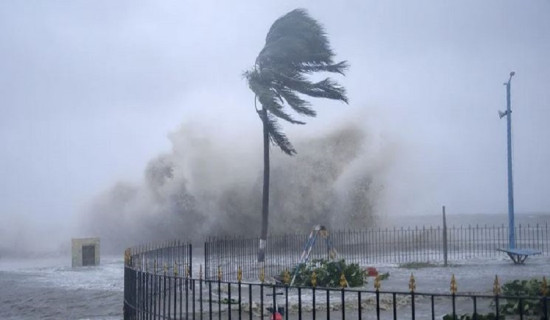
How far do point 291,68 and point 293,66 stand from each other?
13 cm

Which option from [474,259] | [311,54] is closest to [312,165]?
[311,54]

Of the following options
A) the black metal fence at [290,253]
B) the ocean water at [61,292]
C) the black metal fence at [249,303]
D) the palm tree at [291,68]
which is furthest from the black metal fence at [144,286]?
the palm tree at [291,68]

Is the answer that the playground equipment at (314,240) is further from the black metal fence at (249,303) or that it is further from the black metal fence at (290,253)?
the black metal fence at (249,303)

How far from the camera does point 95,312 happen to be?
13781 mm

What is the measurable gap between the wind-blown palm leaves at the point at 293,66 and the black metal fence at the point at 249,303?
10.8 meters

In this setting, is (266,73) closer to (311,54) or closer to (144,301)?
(311,54)

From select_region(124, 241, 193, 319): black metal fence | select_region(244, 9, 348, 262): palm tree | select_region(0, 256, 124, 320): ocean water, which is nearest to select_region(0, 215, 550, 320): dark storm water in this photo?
select_region(0, 256, 124, 320): ocean water

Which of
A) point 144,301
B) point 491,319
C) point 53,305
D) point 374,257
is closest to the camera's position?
point 491,319

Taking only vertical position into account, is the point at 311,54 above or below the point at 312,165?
above

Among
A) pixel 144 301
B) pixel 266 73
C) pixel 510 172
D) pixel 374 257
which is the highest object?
pixel 266 73

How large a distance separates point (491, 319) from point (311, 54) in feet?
61.8

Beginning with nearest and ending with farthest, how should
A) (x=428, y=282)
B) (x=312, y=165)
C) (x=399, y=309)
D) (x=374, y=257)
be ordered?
(x=399, y=309), (x=428, y=282), (x=374, y=257), (x=312, y=165)

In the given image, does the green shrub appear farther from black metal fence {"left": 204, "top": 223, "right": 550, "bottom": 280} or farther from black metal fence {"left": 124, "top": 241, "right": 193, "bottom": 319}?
black metal fence {"left": 124, "top": 241, "right": 193, "bottom": 319}

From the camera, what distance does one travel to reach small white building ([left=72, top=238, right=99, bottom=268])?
24812mm
